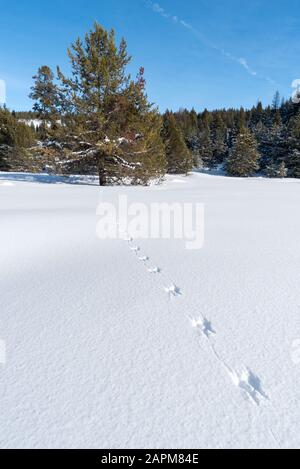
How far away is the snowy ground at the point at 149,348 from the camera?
147 cm

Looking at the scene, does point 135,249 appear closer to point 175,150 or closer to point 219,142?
point 175,150

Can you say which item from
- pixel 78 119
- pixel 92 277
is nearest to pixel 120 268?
pixel 92 277

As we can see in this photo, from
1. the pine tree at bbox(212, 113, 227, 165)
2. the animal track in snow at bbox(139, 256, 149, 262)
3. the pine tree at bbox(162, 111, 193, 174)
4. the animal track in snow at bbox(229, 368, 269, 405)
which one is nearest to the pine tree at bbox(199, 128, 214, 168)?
the pine tree at bbox(212, 113, 227, 165)

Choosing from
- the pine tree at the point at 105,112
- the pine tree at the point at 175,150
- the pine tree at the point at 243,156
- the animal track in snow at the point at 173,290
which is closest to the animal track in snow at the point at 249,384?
the animal track in snow at the point at 173,290

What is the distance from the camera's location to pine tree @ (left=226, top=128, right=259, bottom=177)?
1413 inches

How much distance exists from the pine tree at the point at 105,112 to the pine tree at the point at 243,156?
24878 millimetres

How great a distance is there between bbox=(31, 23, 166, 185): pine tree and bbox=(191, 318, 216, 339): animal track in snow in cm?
1113

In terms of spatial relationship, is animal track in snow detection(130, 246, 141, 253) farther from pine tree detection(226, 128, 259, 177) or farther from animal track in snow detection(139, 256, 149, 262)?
pine tree detection(226, 128, 259, 177)

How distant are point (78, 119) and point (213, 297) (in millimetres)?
11943

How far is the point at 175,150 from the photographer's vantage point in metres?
28.5

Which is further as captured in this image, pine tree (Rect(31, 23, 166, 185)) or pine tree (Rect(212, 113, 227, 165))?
pine tree (Rect(212, 113, 227, 165))

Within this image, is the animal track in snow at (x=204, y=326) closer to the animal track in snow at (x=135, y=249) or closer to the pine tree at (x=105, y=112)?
the animal track in snow at (x=135, y=249)

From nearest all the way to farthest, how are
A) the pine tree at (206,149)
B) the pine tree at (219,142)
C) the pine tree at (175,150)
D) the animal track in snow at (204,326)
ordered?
the animal track in snow at (204,326), the pine tree at (175,150), the pine tree at (206,149), the pine tree at (219,142)

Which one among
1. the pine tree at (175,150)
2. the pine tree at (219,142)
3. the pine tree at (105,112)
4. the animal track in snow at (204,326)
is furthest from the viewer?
the pine tree at (219,142)
